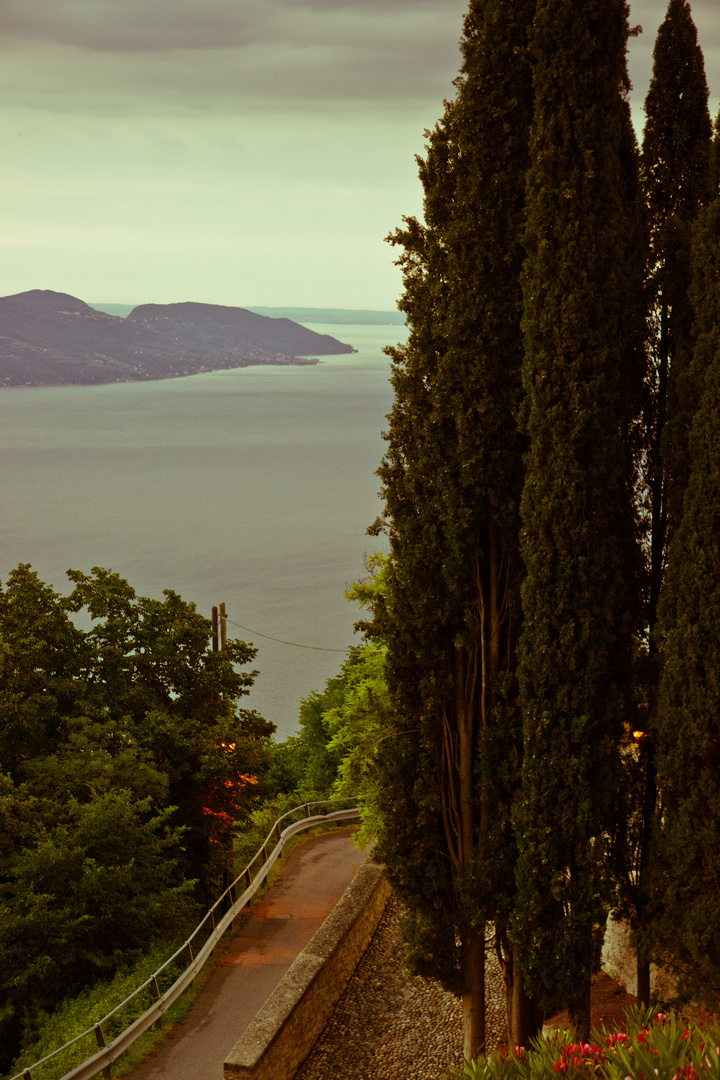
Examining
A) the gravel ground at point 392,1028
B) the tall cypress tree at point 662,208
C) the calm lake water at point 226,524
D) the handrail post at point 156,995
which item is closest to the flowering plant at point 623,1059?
the tall cypress tree at point 662,208

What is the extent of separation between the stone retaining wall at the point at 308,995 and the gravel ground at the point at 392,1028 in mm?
148

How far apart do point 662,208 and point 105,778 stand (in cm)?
1014

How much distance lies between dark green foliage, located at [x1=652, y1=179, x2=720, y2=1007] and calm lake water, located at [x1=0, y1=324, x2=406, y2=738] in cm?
2447

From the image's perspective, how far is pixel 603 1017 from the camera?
9.36m

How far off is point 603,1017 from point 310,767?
652 inches

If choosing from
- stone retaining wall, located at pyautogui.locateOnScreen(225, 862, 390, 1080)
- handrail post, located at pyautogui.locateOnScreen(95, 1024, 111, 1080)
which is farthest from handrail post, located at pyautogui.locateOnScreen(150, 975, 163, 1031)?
stone retaining wall, located at pyautogui.locateOnScreen(225, 862, 390, 1080)

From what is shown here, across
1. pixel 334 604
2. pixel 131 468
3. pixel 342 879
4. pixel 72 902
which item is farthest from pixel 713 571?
pixel 131 468

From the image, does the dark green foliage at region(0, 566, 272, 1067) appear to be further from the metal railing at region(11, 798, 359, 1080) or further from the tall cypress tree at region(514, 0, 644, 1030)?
the tall cypress tree at region(514, 0, 644, 1030)

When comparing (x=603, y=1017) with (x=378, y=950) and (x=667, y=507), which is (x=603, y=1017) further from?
(x=667, y=507)

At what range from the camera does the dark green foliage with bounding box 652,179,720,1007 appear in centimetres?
710

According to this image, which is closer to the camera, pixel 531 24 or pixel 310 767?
pixel 531 24

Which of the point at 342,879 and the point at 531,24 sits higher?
the point at 531,24

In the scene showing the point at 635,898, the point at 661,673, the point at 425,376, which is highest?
the point at 425,376

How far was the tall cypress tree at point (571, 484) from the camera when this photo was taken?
7.50m
